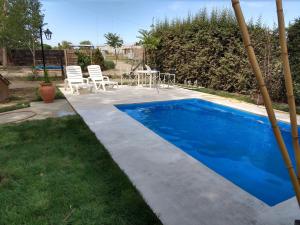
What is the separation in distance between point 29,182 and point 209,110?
636 centimetres

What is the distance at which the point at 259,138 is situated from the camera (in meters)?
6.23

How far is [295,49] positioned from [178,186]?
22.8 ft

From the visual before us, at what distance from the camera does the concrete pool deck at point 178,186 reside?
267cm

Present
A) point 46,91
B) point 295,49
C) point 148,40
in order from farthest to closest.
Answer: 1. point 148,40
2. point 46,91
3. point 295,49

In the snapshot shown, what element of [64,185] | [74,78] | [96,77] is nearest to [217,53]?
[96,77]

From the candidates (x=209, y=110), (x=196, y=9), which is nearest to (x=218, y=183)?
(x=209, y=110)

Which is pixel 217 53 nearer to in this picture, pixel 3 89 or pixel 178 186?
pixel 3 89

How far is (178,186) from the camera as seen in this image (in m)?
3.29

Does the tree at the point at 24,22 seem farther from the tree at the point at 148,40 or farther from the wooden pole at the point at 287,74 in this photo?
the wooden pole at the point at 287,74

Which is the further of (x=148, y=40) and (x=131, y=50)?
(x=131, y=50)

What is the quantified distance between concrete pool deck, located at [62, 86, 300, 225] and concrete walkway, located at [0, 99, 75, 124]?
1493mm

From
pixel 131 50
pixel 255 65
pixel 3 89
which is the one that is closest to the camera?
pixel 255 65

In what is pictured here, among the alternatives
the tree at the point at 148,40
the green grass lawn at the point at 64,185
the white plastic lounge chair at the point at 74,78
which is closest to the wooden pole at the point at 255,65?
the green grass lawn at the point at 64,185

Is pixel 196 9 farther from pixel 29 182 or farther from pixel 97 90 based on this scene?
pixel 29 182
